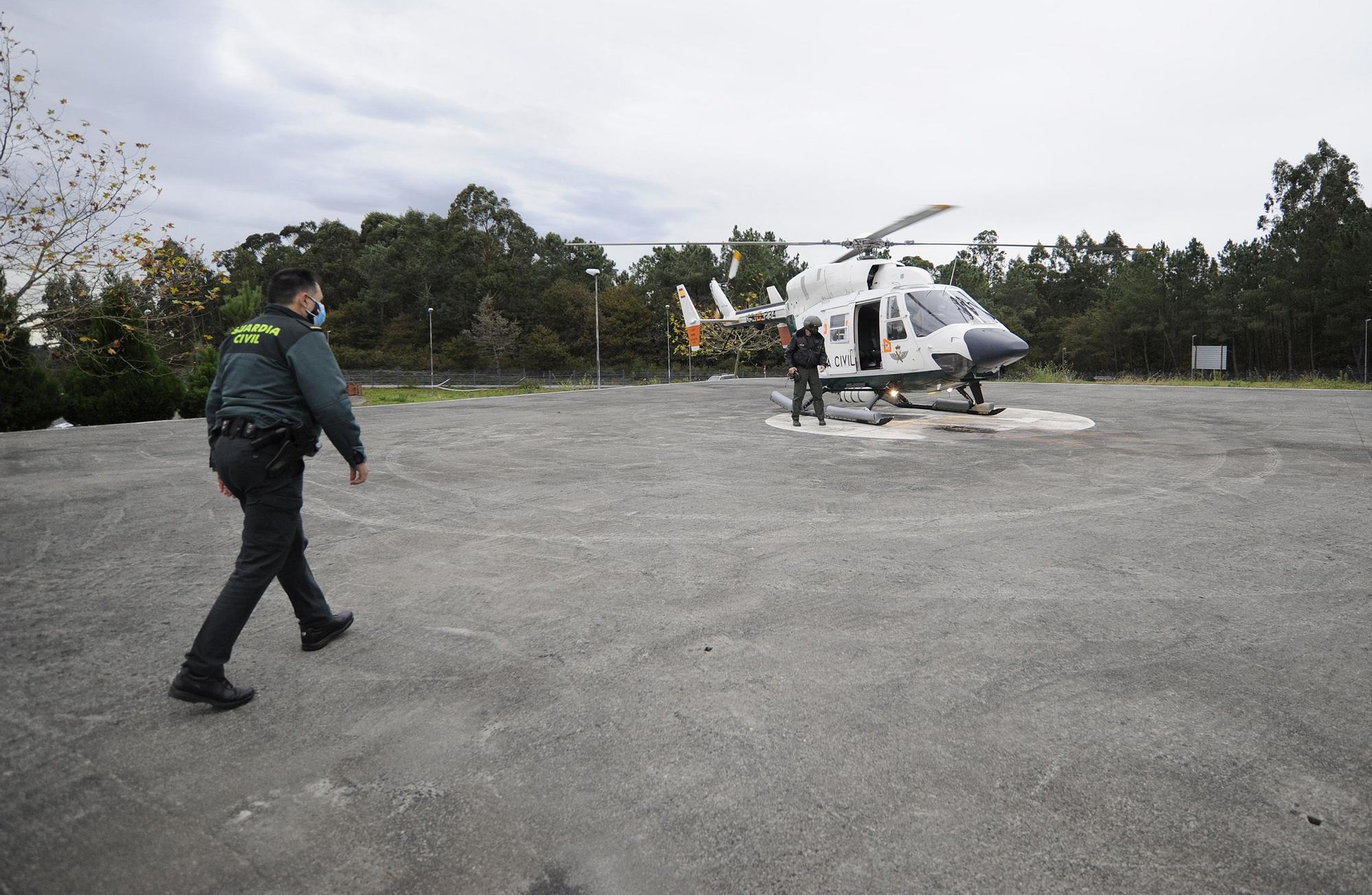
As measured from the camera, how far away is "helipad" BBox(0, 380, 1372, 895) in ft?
6.08

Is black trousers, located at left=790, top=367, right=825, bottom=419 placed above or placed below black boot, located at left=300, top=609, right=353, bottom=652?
above

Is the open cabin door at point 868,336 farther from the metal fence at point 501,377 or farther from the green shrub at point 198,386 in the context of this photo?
the metal fence at point 501,377

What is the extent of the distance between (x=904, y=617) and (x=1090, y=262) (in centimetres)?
10075

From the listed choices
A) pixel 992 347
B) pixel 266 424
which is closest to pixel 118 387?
pixel 266 424

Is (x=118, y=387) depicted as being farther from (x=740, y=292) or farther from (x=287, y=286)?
(x=740, y=292)

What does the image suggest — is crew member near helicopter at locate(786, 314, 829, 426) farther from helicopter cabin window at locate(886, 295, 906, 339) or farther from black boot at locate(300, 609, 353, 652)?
black boot at locate(300, 609, 353, 652)

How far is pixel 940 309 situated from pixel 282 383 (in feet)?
34.3

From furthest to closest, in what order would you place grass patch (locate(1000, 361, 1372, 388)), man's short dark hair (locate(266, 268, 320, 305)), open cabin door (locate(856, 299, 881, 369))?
grass patch (locate(1000, 361, 1372, 388)) → open cabin door (locate(856, 299, 881, 369)) → man's short dark hair (locate(266, 268, 320, 305))

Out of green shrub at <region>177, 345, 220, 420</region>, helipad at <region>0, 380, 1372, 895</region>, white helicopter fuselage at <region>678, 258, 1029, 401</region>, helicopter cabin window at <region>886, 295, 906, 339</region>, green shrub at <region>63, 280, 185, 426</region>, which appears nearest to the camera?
helipad at <region>0, 380, 1372, 895</region>

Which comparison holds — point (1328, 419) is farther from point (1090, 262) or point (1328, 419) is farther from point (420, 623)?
point (1090, 262)

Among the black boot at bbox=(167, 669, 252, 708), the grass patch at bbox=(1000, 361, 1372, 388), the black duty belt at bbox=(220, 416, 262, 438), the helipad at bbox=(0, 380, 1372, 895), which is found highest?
the black duty belt at bbox=(220, 416, 262, 438)

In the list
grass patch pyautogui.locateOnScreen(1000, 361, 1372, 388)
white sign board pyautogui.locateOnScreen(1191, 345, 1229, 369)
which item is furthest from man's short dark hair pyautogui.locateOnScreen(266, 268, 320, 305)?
white sign board pyautogui.locateOnScreen(1191, 345, 1229, 369)

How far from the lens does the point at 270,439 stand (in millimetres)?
2877

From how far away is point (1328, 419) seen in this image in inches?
475
